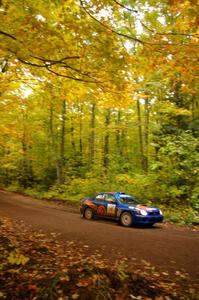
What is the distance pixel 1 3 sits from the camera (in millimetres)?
4879

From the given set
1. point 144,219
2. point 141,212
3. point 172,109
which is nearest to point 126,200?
point 141,212

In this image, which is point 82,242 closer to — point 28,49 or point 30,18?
point 28,49

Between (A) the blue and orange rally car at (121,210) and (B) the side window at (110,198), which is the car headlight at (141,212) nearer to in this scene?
(A) the blue and orange rally car at (121,210)

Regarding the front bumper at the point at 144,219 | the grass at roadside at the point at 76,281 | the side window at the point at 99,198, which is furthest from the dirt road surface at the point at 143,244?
the side window at the point at 99,198

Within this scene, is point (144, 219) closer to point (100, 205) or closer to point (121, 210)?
point (121, 210)

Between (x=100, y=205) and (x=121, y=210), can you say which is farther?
(x=100, y=205)

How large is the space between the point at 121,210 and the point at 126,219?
0.51 meters

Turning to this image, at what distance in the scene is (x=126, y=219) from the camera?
11344 millimetres

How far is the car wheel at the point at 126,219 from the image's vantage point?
11180mm

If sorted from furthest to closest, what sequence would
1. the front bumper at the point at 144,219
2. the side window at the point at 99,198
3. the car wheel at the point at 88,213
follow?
the car wheel at the point at 88,213 → the side window at the point at 99,198 → the front bumper at the point at 144,219

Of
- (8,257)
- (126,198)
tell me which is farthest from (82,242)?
(126,198)

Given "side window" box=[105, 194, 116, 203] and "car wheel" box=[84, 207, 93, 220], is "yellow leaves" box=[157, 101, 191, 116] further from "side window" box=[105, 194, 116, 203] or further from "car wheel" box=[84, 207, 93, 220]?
"car wheel" box=[84, 207, 93, 220]

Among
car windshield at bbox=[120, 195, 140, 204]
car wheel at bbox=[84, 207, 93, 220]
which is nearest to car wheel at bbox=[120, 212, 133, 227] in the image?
car windshield at bbox=[120, 195, 140, 204]

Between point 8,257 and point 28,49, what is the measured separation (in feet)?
13.9
